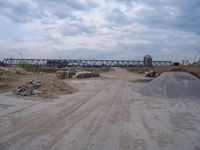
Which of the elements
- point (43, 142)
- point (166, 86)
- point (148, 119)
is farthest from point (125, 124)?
point (166, 86)

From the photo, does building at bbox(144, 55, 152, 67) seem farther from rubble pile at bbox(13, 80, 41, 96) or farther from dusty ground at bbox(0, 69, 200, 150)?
dusty ground at bbox(0, 69, 200, 150)

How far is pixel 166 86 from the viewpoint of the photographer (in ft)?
86.9

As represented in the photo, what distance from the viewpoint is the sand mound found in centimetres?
2431

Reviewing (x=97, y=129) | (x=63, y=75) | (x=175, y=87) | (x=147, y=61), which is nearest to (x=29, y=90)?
(x=175, y=87)

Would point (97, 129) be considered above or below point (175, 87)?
below

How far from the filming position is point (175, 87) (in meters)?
25.6

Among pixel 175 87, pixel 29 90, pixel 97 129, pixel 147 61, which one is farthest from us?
pixel 147 61

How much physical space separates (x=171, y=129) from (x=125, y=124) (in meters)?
1.87

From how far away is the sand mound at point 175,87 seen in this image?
2431 cm

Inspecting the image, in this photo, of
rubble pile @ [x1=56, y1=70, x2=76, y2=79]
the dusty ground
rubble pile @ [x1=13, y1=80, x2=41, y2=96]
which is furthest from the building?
the dusty ground

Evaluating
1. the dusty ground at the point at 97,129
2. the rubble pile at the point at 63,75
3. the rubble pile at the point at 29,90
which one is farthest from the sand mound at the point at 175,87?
the rubble pile at the point at 63,75

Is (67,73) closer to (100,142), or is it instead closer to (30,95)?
(30,95)

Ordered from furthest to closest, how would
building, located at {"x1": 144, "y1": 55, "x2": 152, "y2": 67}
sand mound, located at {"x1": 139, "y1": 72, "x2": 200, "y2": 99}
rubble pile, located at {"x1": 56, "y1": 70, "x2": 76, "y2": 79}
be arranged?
building, located at {"x1": 144, "y1": 55, "x2": 152, "y2": 67} < rubble pile, located at {"x1": 56, "y1": 70, "x2": 76, "y2": 79} < sand mound, located at {"x1": 139, "y1": 72, "x2": 200, "y2": 99}

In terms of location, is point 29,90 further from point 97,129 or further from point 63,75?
point 63,75
